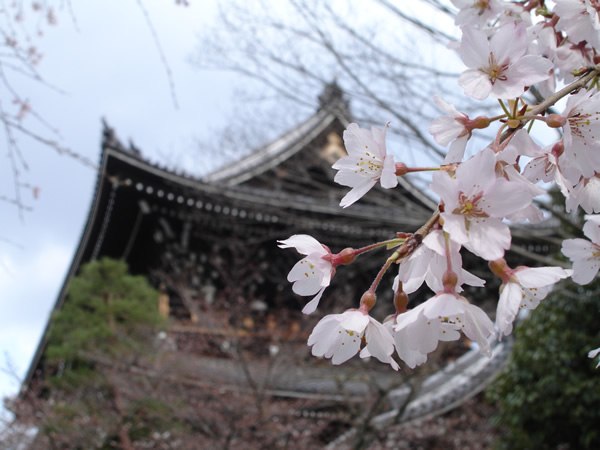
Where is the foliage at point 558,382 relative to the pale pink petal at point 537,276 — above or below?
above

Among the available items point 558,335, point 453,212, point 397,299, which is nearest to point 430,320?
point 397,299

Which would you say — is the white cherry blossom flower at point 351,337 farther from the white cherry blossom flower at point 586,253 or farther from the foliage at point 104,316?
the foliage at point 104,316

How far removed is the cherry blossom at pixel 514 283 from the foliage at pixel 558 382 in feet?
16.6

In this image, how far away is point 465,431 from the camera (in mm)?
8867

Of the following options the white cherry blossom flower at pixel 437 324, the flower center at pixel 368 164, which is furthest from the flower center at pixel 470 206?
the flower center at pixel 368 164

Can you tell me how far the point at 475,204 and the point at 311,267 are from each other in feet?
0.93

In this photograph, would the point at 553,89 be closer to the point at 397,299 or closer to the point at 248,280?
the point at 397,299

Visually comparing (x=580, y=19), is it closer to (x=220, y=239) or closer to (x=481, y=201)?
(x=481, y=201)

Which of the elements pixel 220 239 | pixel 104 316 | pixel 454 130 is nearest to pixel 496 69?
pixel 454 130

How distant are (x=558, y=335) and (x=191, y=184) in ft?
15.9

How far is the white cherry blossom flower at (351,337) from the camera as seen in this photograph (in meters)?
0.92

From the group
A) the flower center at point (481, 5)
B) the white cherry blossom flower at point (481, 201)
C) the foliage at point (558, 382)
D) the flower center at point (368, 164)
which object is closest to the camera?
the white cherry blossom flower at point (481, 201)

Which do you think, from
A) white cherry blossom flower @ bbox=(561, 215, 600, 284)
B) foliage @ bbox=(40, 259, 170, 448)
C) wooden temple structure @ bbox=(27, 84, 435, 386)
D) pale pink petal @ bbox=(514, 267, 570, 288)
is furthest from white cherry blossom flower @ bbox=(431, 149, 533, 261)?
wooden temple structure @ bbox=(27, 84, 435, 386)

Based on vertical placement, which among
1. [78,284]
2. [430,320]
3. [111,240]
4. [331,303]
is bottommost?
[430,320]
